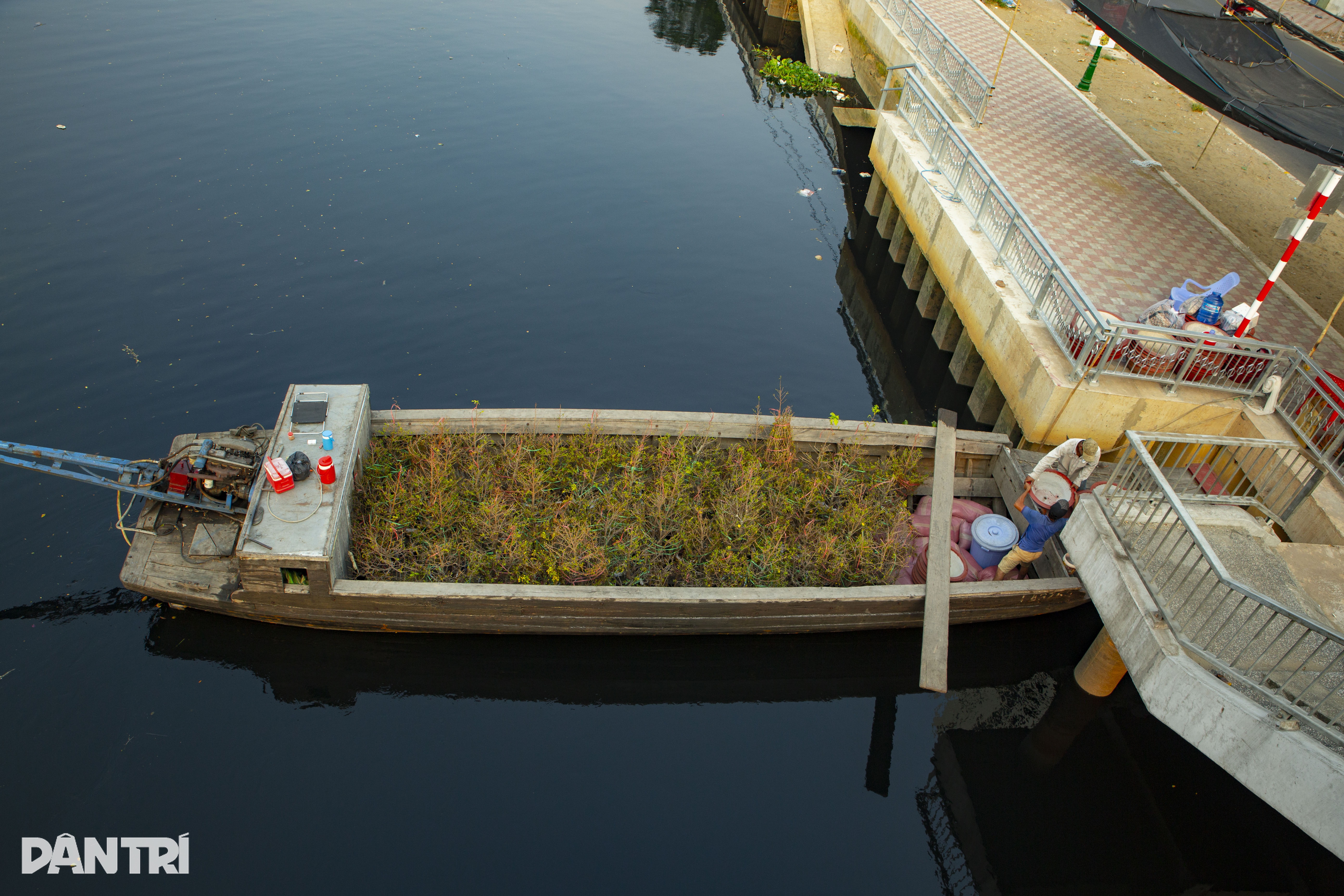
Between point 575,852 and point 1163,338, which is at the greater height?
point 1163,338

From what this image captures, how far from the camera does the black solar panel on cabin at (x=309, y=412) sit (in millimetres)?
8641

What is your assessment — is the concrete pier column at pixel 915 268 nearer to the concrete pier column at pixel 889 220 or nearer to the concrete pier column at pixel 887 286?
the concrete pier column at pixel 887 286

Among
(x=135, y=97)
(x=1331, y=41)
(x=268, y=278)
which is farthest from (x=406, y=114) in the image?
(x=1331, y=41)

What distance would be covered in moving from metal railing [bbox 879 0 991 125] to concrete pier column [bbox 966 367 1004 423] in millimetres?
6610

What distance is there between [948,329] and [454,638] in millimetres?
9744

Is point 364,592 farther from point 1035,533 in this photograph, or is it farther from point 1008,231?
point 1008,231

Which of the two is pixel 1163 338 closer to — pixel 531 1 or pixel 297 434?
pixel 297 434

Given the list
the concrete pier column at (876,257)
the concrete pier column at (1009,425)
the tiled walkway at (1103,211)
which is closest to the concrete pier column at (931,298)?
the concrete pier column at (876,257)

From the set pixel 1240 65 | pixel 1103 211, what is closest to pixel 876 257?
pixel 1103 211

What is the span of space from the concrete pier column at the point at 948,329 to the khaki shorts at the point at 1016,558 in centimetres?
531

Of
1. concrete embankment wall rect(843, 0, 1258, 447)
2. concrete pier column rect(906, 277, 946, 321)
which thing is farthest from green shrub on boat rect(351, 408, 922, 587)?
concrete pier column rect(906, 277, 946, 321)

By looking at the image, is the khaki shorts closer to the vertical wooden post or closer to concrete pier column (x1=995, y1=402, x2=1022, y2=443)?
the vertical wooden post

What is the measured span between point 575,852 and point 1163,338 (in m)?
9.12

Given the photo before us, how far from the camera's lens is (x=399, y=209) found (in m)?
15.4
